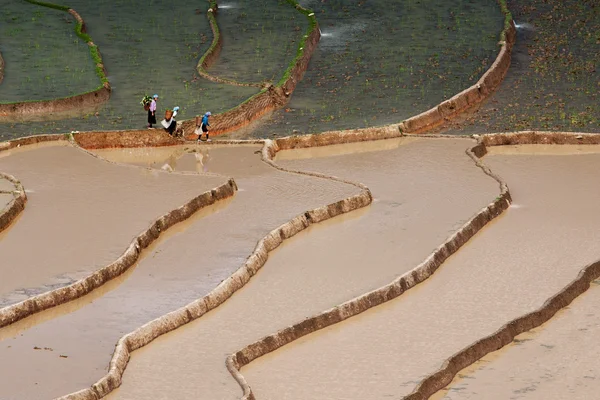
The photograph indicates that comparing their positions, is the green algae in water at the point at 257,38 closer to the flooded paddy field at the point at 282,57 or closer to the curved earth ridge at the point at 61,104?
the flooded paddy field at the point at 282,57

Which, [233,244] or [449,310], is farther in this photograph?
[233,244]

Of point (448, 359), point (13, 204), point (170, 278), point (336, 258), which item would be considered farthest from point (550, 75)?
point (448, 359)

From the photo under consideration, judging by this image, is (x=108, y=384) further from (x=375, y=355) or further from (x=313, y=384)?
(x=375, y=355)

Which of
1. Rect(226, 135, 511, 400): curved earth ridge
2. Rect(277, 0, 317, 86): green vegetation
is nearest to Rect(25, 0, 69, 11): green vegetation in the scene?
Rect(277, 0, 317, 86): green vegetation

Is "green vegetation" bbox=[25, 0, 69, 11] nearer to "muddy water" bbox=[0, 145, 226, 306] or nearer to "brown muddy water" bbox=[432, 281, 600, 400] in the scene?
"muddy water" bbox=[0, 145, 226, 306]

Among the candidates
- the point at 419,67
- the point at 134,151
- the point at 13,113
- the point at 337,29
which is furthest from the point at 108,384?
the point at 337,29

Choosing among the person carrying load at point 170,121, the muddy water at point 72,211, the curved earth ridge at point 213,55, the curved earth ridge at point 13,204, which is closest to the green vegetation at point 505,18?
the curved earth ridge at point 213,55

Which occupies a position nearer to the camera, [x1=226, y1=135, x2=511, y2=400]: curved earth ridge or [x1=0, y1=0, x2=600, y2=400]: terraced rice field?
[x1=226, y1=135, x2=511, y2=400]: curved earth ridge
